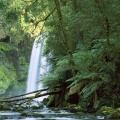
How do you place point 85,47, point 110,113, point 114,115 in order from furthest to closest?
1. point 85,47
2. point 110,113
3. point 114,115

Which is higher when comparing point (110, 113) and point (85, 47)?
point (85, 47)

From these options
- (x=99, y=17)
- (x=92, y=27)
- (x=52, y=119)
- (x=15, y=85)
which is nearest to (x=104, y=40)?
(x=92, y=27)

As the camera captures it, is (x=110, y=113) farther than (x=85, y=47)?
No

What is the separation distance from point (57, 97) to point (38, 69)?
24.4 ft

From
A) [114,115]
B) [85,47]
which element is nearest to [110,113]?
[114,115]

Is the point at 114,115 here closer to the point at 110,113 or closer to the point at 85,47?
the point at 110,113

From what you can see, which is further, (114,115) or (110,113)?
(110,113)

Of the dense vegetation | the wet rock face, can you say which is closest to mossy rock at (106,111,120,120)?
the wet rock face

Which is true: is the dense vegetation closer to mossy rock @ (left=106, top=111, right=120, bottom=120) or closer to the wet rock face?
the wet rock face

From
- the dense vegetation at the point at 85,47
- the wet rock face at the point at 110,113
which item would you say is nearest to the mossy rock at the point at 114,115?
the wet rock face at the point at 110,113

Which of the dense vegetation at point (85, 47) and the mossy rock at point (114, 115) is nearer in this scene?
the dense vegetation at point (85, 47)

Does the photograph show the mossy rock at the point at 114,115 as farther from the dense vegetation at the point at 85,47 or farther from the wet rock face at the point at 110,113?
the dense vegetation at the point at 85,47

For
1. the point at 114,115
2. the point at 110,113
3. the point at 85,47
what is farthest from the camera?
the point at 85,47

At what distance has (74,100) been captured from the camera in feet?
37.4
